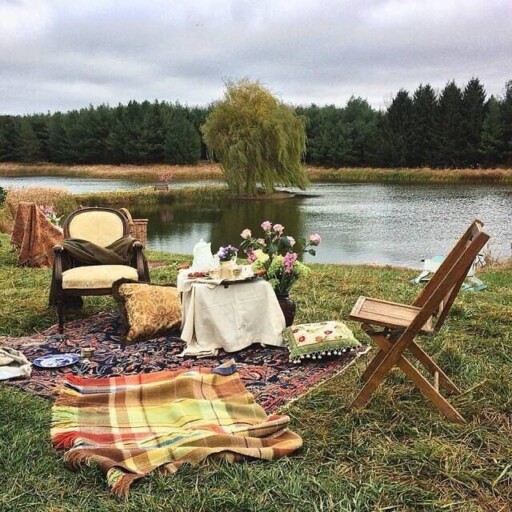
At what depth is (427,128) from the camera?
147 feet

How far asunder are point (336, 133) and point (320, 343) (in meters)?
46.9

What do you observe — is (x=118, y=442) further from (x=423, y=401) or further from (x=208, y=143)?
(x=208, y=143)

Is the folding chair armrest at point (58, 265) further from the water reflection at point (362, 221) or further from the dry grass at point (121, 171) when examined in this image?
the dry grass at point (121, 171)

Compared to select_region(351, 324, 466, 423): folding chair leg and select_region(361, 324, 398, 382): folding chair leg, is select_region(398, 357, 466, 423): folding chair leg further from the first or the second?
select_region(361, 324, 398, 382): folding chair leg

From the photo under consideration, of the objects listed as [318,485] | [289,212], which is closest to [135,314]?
[318,485]

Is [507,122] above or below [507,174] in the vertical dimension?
above

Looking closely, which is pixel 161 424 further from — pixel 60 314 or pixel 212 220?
pixel 212 220

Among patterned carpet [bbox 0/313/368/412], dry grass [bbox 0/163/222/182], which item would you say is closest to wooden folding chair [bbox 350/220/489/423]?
patterned carpet [bbox 0/313/368/412]

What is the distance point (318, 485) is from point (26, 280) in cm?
576

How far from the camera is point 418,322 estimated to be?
9.52 ft

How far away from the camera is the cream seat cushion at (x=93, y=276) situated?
509 centimetres

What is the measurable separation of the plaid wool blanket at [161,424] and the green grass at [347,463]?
0.07 metres

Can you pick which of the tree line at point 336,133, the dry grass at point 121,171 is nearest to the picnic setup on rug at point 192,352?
the tree line at point 336,133

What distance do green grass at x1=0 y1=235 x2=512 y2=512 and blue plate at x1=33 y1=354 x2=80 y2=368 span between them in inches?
18.7
